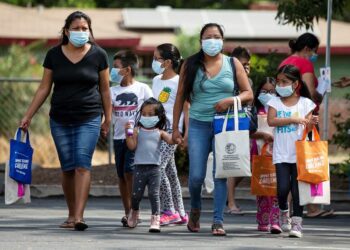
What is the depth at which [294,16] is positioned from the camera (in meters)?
17.7

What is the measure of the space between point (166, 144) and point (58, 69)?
1.46 meters

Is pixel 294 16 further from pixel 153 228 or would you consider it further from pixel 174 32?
pixel 174 32

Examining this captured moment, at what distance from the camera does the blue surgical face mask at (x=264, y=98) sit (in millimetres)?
13332

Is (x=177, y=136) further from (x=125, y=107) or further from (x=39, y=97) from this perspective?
(x=39, y=97)

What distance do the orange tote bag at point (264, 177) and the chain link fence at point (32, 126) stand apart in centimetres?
1024

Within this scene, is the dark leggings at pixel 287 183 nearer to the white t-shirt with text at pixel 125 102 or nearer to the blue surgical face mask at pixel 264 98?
the blue surgical face mask at pixel 264 98

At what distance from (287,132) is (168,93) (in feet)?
5.23

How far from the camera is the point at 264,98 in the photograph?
44.0 ft

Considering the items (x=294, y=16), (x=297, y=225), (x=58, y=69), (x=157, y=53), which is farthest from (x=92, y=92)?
(x=294, y=16)

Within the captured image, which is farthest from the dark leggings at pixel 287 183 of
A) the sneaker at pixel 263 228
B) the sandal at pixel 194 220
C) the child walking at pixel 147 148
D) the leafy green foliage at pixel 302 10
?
the leafy green foliage at pixel 302 10

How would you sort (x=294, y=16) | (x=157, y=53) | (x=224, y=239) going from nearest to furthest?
(x=224, y=239) < (x=157, y=53) < (x=294, y=16)

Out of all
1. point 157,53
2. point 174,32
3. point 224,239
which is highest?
point 174,32

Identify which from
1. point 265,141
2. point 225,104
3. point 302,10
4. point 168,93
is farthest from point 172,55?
point 302,10

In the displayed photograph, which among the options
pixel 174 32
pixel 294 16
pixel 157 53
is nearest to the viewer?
pixel 157 53
